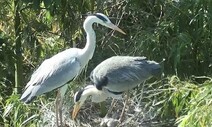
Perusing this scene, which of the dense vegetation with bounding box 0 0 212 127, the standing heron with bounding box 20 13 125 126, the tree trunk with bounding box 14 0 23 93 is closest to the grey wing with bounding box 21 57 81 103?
the standing heron with bounding box 20 13 125 126

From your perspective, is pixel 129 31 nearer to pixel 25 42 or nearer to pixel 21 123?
pixel 25 42

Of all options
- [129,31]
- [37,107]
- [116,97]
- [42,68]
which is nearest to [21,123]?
[37,107]

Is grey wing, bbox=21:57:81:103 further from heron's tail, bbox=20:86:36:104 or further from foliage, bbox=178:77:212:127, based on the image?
foliage, bbox=178:77:212:127

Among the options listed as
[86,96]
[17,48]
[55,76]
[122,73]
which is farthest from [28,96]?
[17,48]

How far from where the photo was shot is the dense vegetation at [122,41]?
13.4ft

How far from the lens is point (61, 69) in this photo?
154 inches

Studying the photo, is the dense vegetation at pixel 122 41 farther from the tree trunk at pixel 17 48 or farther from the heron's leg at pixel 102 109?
the heron's leg at pixel 102 109

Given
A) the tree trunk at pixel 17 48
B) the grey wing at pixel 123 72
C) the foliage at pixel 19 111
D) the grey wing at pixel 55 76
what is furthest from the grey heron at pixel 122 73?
the tree trunk at pixel 17 48

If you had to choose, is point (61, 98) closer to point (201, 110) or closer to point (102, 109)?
point (102, 109)

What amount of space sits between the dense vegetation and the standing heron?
0.24 meters

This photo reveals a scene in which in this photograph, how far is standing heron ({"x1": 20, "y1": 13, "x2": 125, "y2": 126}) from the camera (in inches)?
A: 154

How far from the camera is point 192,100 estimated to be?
3.43 metres

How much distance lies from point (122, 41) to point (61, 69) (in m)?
1.05

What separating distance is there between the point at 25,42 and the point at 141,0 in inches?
36.1
